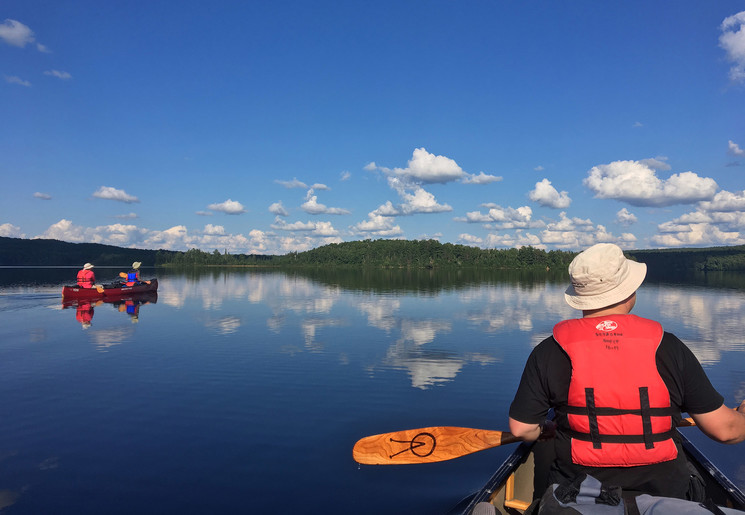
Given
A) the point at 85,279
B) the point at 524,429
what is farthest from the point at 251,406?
the point at 85,279

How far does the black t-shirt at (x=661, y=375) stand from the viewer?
121 inches

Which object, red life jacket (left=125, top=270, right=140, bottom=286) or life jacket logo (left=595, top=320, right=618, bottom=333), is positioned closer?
life jacket logo (left=595, top=320, right=618, bottom=333)

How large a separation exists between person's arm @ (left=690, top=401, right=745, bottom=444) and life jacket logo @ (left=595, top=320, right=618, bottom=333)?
0.81 meters

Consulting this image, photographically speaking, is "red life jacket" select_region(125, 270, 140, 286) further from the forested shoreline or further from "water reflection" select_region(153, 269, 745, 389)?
the forested shoreline

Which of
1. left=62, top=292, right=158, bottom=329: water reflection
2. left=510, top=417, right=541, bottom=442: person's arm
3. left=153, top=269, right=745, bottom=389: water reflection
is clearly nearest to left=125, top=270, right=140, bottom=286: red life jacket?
left=62, top=292, right=158, bottom=329: water reflection

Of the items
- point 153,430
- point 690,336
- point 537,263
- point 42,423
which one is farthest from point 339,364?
point 537,263

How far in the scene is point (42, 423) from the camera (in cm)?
947

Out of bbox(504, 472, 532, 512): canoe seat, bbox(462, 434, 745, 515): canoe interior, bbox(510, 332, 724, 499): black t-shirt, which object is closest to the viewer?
bbox(510, 332, 724, 499): black t-shirt

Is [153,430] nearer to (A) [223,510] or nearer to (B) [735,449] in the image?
(A) [223,510]

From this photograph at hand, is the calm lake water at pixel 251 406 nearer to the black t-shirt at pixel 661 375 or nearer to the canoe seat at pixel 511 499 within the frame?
the canoe seat at pixel 511 499

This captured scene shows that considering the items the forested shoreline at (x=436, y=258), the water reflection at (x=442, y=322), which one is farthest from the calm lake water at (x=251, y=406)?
the forested shoreline at (x=436, y=258)

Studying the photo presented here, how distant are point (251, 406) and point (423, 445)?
659cm

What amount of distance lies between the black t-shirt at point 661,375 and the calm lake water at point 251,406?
388cm

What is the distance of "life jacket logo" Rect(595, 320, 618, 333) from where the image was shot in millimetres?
3170
